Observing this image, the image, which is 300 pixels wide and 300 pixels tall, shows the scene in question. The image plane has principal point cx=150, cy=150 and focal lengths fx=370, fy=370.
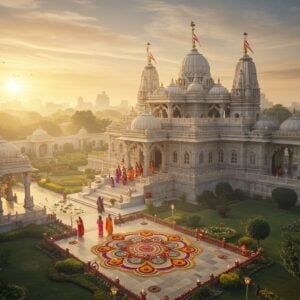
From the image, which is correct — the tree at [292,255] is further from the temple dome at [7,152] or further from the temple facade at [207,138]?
the temple dome at [7,152]

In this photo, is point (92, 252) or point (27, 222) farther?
point (27, 222)

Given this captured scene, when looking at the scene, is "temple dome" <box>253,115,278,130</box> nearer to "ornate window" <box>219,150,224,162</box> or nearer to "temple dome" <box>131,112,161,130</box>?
"ornate window" <box>219,150,224,162</box>

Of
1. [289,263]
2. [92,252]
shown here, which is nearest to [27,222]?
[92,252]

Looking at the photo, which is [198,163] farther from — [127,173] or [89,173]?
[89,173]

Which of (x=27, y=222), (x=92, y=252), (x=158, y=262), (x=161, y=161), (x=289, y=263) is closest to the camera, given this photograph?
(x=289, y=263)

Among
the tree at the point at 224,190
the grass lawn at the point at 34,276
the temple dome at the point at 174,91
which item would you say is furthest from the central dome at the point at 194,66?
the grass lawn at the point at 34,276

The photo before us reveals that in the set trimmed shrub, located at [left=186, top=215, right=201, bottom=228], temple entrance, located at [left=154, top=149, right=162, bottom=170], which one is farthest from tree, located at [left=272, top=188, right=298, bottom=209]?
temple entrance, located at [left=154, top=149, right=162, bottom=170]
